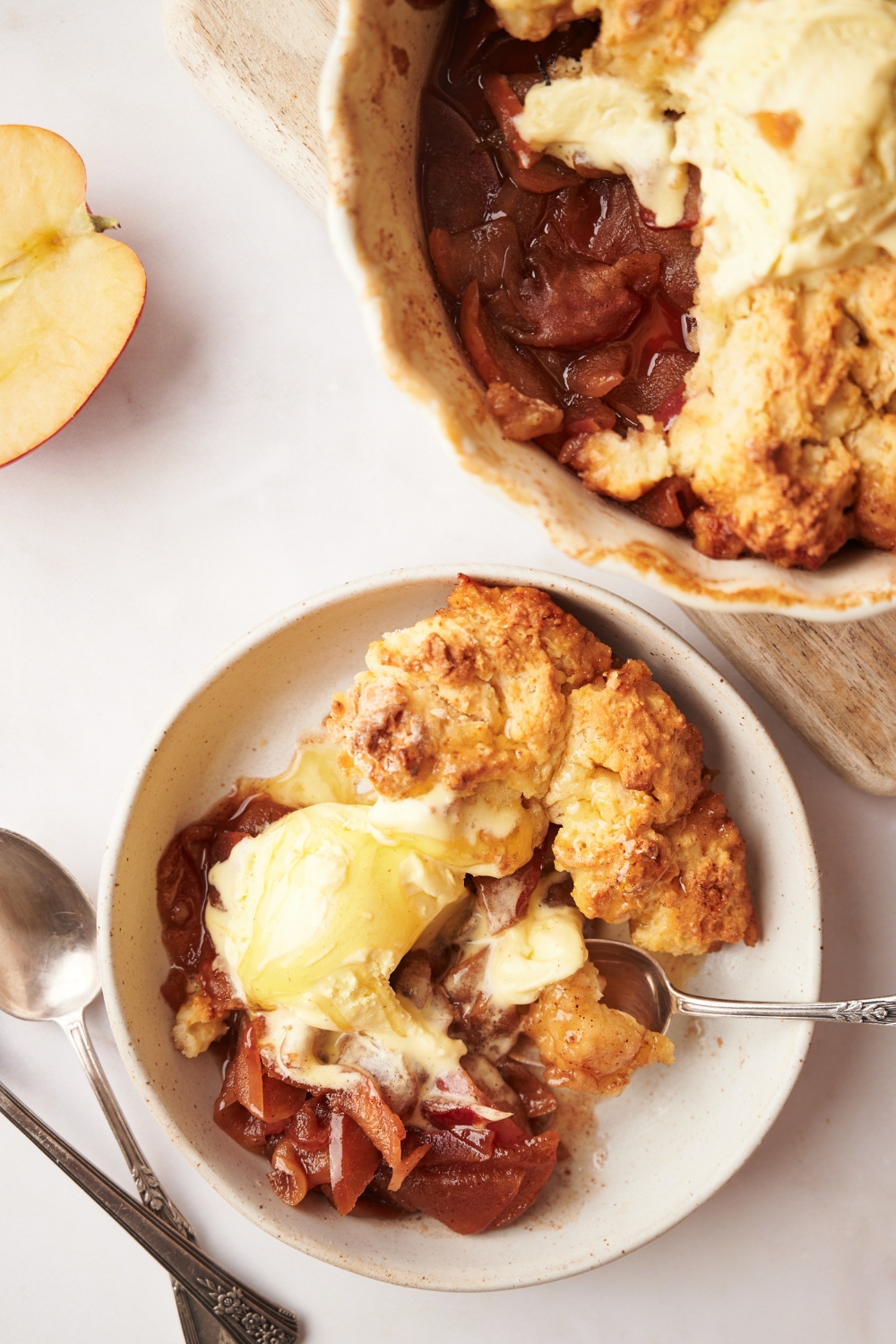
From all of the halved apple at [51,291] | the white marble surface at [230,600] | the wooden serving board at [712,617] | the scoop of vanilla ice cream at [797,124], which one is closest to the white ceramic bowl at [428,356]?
the scoop of vanilla ice cream at [797,124]

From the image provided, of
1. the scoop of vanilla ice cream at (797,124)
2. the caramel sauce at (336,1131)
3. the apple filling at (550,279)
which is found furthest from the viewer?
the caramel sauce at (336,1131)

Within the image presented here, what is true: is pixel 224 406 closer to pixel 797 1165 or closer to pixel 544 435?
pixel 544 435

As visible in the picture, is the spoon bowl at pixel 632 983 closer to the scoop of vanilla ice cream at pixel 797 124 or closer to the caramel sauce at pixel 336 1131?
the caramel sauce at pixel 336 1131

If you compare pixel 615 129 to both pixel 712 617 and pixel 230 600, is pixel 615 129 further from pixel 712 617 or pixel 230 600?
pixel 230 600

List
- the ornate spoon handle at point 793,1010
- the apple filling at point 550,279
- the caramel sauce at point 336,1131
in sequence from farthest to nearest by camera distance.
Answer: the caramel sauce at point 336,1131
the ornate spoon handle at point 793,1010
the apple filling at point 550,279

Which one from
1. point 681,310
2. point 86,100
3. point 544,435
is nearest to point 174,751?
point 544,435

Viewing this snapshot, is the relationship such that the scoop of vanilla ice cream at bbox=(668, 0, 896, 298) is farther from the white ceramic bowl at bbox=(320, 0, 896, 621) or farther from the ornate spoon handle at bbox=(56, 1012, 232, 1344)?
the ornate spoon handle at bbox=(56, 1012, 232, 1344)

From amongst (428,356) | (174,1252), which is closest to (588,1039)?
(174,1252)
